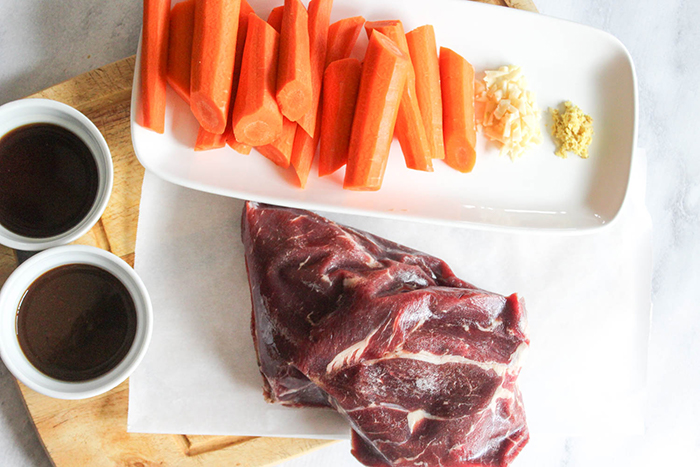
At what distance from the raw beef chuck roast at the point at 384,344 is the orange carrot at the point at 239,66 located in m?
0.22

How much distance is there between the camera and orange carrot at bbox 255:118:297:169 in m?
1.85

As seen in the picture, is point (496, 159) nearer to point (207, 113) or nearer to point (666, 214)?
point (666, 214)

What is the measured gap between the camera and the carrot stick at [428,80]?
1950 mm

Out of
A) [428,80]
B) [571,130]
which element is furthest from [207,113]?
[571,130]

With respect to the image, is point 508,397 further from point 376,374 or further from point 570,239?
point 570,239

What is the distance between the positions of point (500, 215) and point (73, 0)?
1.90 m

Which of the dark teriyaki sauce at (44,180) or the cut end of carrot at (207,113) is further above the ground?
the cut end of carrot at (207,113)

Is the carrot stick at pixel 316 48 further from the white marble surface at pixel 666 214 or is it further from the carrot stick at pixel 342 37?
the white marble surface at pixel 666 214

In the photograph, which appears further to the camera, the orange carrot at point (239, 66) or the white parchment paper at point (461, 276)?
the white parchment paper at point (461, 276)

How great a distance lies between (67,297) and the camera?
177 centimetres

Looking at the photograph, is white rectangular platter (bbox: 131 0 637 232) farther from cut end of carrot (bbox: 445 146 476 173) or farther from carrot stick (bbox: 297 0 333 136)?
carrot stick (bbox: 297 0 333 136)

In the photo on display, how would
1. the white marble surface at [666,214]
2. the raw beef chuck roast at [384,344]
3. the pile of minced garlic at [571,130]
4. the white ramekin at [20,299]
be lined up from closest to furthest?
the white ramekin at [20,299], the raw beef chuck roast at [384,344], the pile of minced garlic at [571,130], the white marble surface at [666,214]

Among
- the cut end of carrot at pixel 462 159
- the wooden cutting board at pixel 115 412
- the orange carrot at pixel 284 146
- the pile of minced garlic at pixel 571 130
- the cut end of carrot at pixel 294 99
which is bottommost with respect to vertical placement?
the wooden cutting board at pixel 115 412

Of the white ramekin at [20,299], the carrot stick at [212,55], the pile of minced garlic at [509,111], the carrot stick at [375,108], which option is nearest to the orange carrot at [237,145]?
the carrot stick at [212,55]
